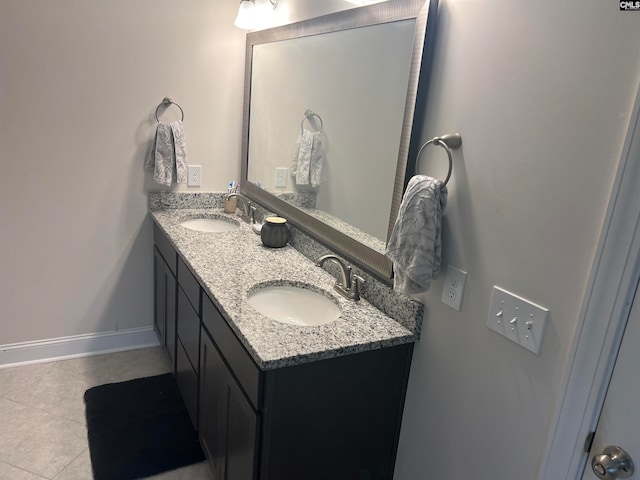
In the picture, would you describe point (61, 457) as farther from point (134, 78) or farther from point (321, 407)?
point (134, 78)

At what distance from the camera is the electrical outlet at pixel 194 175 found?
270 centimetres

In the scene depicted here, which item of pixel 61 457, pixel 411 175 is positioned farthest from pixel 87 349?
pixel 411 175

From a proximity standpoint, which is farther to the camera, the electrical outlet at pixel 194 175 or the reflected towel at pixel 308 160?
the electrical outlet at pixel 194 175

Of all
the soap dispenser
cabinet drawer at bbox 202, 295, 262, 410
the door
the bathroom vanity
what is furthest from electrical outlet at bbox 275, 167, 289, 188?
the door

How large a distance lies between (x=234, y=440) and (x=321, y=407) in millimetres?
350

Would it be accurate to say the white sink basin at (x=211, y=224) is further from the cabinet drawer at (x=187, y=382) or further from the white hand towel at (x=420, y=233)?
the white hand towel at (x=420, y=233)

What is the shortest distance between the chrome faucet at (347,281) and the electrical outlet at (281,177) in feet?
2.46

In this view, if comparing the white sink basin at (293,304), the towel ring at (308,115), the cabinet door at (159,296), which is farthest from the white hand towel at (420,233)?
the cabinet door at (159,296)

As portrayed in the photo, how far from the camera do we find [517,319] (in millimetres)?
1112

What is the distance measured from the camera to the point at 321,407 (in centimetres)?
137

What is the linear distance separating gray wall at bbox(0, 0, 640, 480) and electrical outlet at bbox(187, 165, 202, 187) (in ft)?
0.33

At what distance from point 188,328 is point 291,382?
88 cm

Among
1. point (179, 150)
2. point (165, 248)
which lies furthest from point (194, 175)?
point (165, 248)

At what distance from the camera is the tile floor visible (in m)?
1.92
